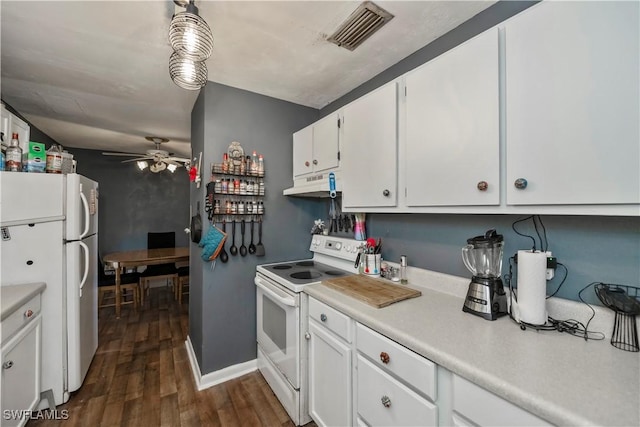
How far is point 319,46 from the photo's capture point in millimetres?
1692

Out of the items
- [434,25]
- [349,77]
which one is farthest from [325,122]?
[434,25]

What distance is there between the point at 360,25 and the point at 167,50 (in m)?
1.27

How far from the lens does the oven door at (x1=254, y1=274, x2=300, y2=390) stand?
1.65 m

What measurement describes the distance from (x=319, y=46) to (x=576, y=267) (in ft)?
5.89

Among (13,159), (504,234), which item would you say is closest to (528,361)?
(504,234)

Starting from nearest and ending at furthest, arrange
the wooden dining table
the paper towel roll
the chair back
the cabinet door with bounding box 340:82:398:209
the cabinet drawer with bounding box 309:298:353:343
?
the paper towel roll, the cabinet drawer with bounding box 309:298:353:343, the cabinet door with bounding box 340:82:398:209, the wooden dining table, the chair back

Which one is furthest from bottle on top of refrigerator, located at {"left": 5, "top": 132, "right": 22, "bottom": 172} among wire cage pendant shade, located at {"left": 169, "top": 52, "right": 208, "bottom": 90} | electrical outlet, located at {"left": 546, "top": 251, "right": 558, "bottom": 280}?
electrical outlet, located at {"left": 546, "top": 251, "right": 558, "bottom": 280}

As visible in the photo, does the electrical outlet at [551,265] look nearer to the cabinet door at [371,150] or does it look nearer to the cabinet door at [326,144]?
the cabinet door at [371,150]

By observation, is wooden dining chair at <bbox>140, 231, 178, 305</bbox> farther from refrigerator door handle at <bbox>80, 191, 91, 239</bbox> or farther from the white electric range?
the white electric range

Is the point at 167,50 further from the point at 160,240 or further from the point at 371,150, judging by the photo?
the point at 160,240

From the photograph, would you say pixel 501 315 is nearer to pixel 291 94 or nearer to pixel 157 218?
pixel 291 94

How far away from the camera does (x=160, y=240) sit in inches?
176

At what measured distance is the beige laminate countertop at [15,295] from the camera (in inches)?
51.9

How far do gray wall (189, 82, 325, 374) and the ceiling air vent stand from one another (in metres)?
0.96
